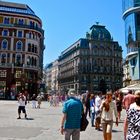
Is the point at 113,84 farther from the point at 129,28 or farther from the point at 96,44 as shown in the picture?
the point at 129,28

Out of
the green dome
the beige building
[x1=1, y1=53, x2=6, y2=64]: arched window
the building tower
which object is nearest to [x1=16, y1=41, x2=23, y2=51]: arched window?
[x1=1, y1=53, x2=6, y2=64]: arched window

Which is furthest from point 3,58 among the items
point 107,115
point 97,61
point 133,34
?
point 107,115

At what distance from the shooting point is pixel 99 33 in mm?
123750

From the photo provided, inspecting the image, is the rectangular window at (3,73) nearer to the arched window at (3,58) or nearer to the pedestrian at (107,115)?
the arched window at (3,58)

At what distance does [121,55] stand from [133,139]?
125 m

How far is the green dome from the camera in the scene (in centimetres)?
12338

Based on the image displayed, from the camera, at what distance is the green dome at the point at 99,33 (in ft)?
405

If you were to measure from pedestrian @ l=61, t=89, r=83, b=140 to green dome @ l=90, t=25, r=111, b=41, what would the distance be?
116185 millimetres

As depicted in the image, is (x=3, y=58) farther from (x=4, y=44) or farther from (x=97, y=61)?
(x=97, y=61)

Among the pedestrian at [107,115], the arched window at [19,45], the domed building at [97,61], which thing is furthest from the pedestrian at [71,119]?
the domed building at [97,61]

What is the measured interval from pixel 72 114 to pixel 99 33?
11743 centimetres

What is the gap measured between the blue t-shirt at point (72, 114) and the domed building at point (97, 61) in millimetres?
113516

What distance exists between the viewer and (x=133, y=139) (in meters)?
5.47

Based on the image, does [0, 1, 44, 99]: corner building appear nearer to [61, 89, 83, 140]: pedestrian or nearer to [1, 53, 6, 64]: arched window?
[1, 53, 6, 64]: arched window
